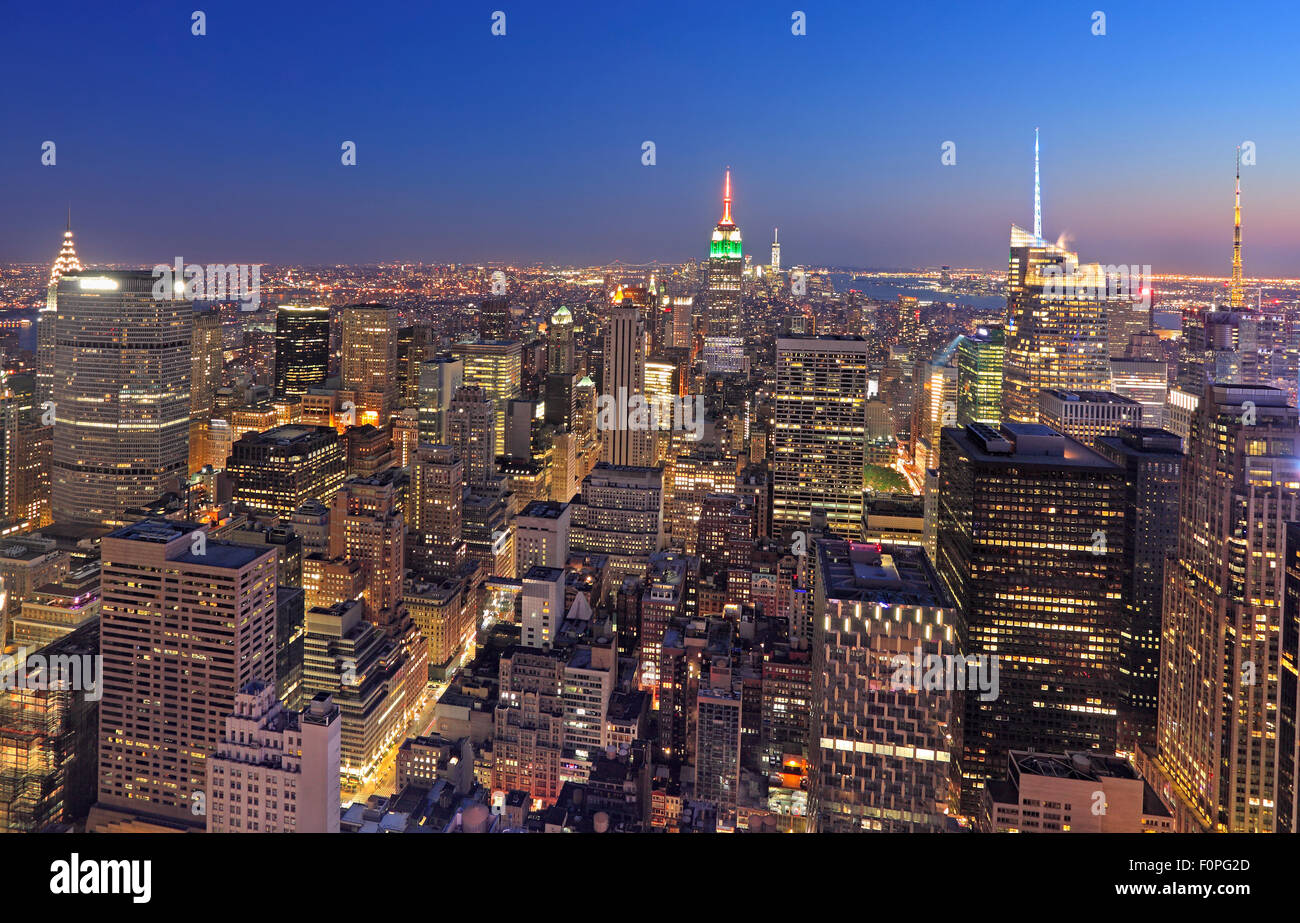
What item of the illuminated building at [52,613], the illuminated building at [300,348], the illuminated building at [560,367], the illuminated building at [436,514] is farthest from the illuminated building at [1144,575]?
the illuminated building at [300,348]

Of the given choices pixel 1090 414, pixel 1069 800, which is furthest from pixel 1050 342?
pixel 1069 800

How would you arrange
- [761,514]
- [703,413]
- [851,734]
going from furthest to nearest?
[703,413] < [761,514] < [851,734]

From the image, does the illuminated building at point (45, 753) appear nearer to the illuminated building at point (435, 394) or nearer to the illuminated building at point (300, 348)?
the illuminated building at point (435, 394)

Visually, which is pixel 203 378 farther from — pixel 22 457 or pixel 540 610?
pixel 540 610
